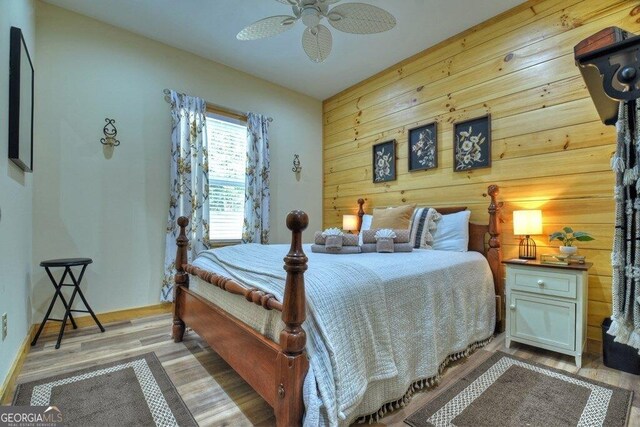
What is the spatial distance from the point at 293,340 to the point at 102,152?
2821 millimetres

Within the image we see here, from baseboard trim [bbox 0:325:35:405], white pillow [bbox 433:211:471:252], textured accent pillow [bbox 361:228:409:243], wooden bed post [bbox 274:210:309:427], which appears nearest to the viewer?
wooden bed post [bbox 274:210:309:427]

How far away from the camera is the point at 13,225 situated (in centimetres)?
193

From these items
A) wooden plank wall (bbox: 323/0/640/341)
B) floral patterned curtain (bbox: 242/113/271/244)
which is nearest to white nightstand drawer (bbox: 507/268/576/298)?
wooden plank wall (bbox: 323/0/640/341)

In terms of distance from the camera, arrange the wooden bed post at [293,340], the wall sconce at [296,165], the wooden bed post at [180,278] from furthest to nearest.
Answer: the wall sconce at [296,165] < the wooden bed post at [180,278] < the wooden bed post at [293,340]

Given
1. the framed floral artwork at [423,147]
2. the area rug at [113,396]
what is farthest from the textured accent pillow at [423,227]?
the area rug at [113,396]

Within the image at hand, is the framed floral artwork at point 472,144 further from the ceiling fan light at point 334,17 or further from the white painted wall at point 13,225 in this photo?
the white painted wall at point 13,225

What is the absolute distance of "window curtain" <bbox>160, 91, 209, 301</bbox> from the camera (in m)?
3.23

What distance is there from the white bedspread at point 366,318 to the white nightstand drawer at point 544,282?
12.6 inches

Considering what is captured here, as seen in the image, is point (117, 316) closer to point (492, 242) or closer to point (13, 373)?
point (13, 373)

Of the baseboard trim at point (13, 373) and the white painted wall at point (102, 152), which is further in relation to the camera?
the white painted wall at point (102, 152)

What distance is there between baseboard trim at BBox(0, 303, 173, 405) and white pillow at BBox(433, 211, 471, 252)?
2.84 m

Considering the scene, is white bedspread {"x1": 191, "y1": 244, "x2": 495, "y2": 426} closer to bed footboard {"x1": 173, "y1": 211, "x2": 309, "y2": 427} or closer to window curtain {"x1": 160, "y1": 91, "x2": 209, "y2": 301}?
bed footboard {"x1": 173, "y1": 211, "x2": 309, "y2": 427}

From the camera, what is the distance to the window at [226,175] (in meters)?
3.64

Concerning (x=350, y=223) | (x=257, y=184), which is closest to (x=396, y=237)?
(x=350, y=223)
